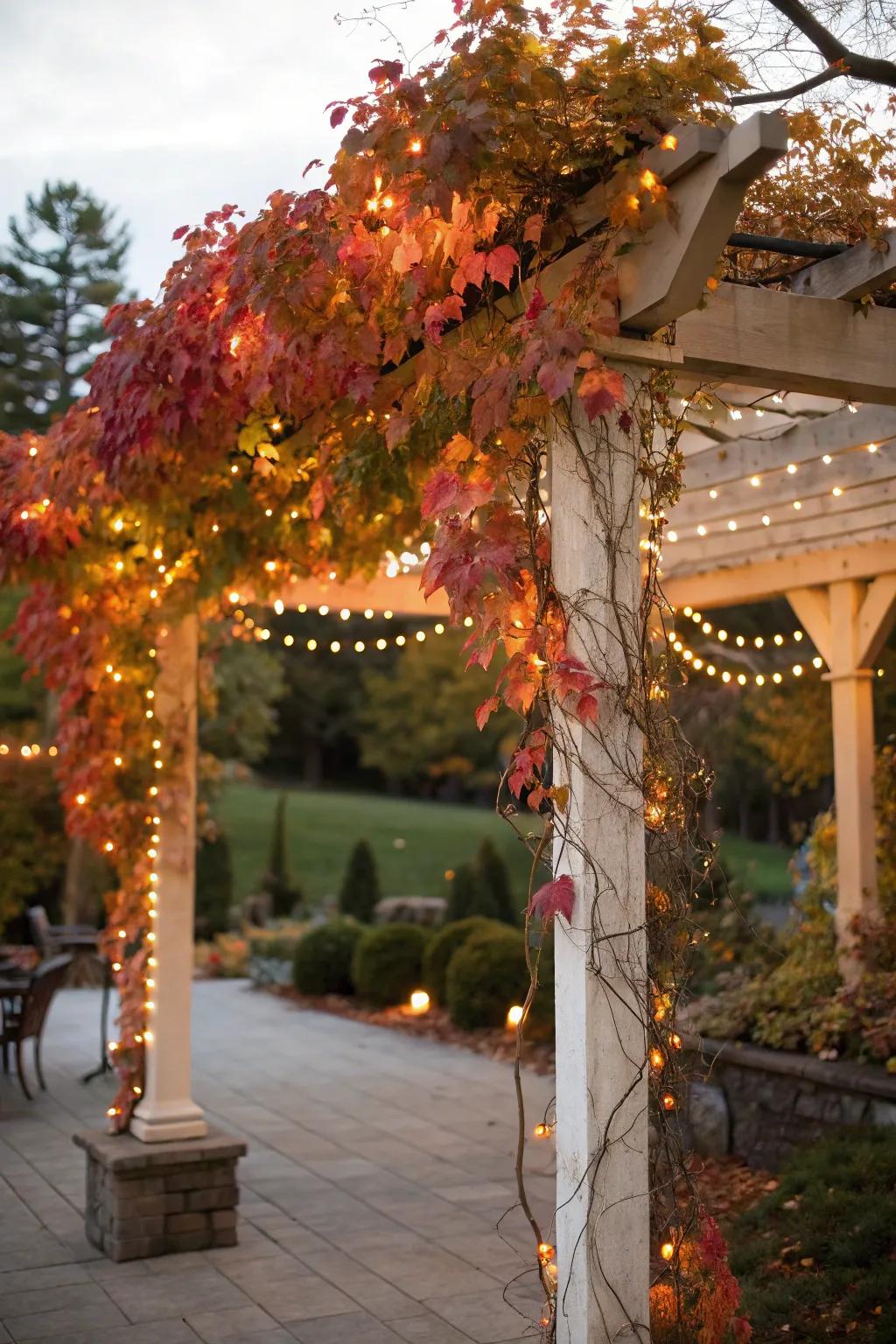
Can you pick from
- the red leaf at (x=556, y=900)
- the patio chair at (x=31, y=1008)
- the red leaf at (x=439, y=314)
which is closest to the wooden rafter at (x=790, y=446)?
the red leaf at (x=439, y=314)

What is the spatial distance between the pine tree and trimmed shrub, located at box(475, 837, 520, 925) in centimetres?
750

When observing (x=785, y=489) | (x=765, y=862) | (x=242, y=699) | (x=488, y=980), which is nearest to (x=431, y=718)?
(x=765, y=862)

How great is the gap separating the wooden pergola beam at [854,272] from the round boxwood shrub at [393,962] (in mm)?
7203

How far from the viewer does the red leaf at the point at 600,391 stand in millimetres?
2330

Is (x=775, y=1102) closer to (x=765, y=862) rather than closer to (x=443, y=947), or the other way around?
(x=443, y=947)

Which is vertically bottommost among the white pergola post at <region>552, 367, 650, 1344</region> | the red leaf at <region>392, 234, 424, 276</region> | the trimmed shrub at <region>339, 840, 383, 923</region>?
the trimmed shrub at <region>339, 840, 383, 923</region>

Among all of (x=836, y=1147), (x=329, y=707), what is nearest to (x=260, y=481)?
(x=836, y=1147)

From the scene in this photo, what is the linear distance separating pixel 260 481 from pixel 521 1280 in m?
2.78

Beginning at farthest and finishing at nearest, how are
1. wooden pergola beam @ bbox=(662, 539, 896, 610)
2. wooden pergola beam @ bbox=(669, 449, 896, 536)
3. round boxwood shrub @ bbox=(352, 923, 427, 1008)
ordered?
round boxwood shrub @ bbox=(352, 923, 427, 1008)
wooden pergola beam @ bbox=(662, 539, 896, 610)
wooden pergola beam @ bbox=(669, 449, 896, 536)

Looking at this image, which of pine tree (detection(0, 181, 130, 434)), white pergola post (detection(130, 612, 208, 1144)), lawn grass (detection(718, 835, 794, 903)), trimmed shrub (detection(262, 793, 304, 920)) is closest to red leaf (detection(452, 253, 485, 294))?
white pergola post (detection(130, 612, 208, 1144))

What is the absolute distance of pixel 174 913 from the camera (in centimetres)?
452

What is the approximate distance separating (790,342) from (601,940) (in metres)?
1.37

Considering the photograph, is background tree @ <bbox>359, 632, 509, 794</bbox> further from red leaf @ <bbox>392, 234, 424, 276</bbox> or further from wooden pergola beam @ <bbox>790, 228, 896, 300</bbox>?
red leaf @ <bbox>392, 234, 424, 276</bbox>

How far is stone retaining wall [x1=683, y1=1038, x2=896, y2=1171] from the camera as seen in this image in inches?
195
